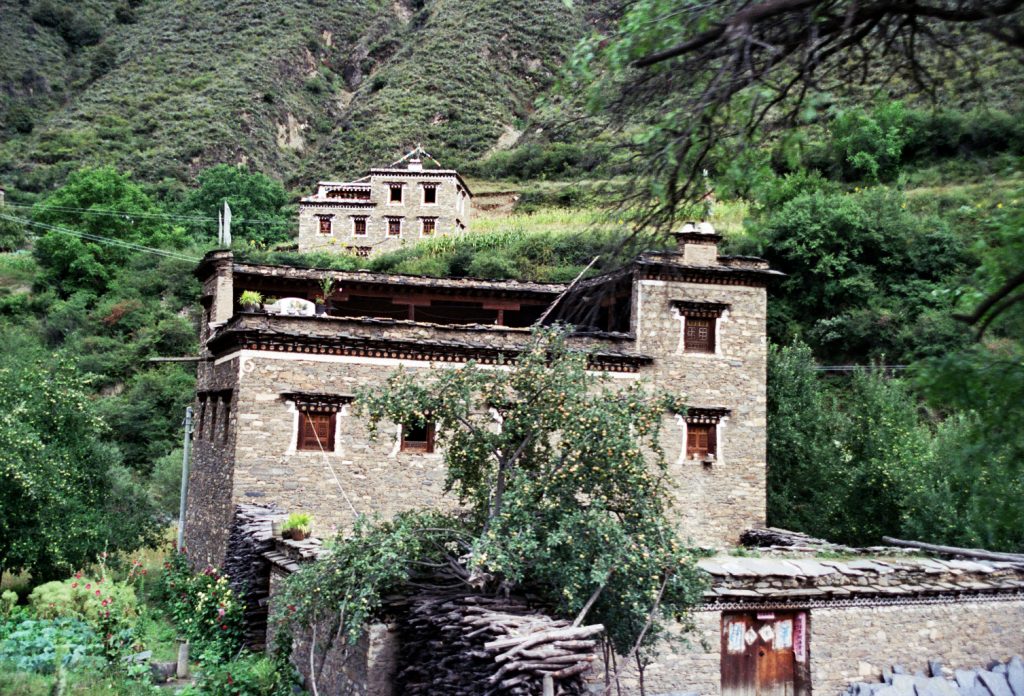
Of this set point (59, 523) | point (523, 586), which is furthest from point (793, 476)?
point (59, 523)

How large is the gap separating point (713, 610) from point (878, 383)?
1300 centimetres

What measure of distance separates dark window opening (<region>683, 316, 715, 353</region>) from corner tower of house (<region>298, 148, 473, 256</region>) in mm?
29538

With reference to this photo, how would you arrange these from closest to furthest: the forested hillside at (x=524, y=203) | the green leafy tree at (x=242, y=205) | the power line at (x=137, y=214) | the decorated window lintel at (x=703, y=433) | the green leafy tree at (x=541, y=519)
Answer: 1. the forested hillside at (x=524, y=203)
2. the green leafy tree at (x=541, y=519)
3. the decorated window lintel at (x=703, y=433)
4. the power line at (x=137, y=214)
5. the green leafy tree at (x=242, y=205)

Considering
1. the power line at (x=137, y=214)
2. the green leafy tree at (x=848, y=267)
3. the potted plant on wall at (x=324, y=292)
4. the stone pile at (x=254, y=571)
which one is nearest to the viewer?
the stone pile at (x=254, y=571)

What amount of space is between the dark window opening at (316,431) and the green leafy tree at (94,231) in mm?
37371

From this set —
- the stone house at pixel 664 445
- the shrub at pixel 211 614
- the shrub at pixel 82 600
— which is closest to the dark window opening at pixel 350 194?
the stone house at pixel 664 445

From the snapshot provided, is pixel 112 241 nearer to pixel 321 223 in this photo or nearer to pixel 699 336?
pixel 321 223

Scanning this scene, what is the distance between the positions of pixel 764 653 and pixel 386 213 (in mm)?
39880

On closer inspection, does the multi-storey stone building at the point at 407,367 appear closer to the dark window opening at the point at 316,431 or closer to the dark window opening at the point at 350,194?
the dark window opening at the point at 316,431

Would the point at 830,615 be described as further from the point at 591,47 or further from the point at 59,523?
the point at 59,523

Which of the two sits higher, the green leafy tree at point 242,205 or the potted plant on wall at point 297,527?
the green leafy tree at point 242,205

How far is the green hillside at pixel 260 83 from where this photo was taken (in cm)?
7319

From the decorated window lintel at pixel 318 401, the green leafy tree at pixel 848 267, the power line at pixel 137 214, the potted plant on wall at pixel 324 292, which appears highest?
the power line at pixel 137 214

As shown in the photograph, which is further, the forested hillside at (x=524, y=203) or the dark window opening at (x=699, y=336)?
the dark window opening at (x=699, y=336)
